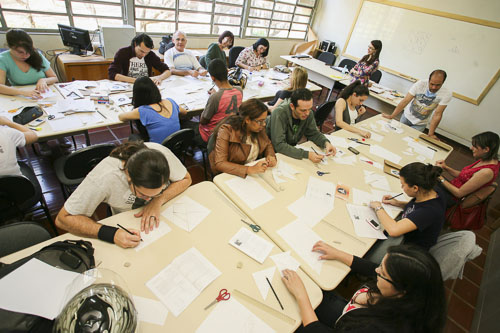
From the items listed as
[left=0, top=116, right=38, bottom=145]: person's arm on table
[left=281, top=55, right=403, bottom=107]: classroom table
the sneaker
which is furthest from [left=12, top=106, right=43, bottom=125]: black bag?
[left=281, top=55, right=403, bottom=107]: classroom table

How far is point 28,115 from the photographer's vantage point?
7.10 feet

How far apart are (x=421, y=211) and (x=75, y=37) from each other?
5324mm

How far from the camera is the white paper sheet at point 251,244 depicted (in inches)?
54.2

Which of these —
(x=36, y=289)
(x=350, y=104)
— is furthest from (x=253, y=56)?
(x=36, y=289)

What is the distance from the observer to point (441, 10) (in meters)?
5.29

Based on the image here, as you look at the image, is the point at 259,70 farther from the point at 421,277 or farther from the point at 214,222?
the point at 421,277

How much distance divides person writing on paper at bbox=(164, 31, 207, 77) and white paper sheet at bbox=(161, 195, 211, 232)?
283 centimetres

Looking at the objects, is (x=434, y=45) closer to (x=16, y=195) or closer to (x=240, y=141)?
(x=240, y=141)

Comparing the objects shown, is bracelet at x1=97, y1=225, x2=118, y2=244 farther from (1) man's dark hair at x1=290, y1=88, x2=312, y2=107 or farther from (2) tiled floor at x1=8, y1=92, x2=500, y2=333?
(1) man's dark hair at x1=290, y1=88, x2=312, y2=107

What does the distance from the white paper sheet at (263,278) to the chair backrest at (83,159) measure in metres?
1.50

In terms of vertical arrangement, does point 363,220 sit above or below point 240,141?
below

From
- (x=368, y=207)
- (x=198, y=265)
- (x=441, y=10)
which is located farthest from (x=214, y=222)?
(x=441, y=10)

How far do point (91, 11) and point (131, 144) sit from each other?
499 centimetres

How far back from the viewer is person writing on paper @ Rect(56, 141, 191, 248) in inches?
48.5
